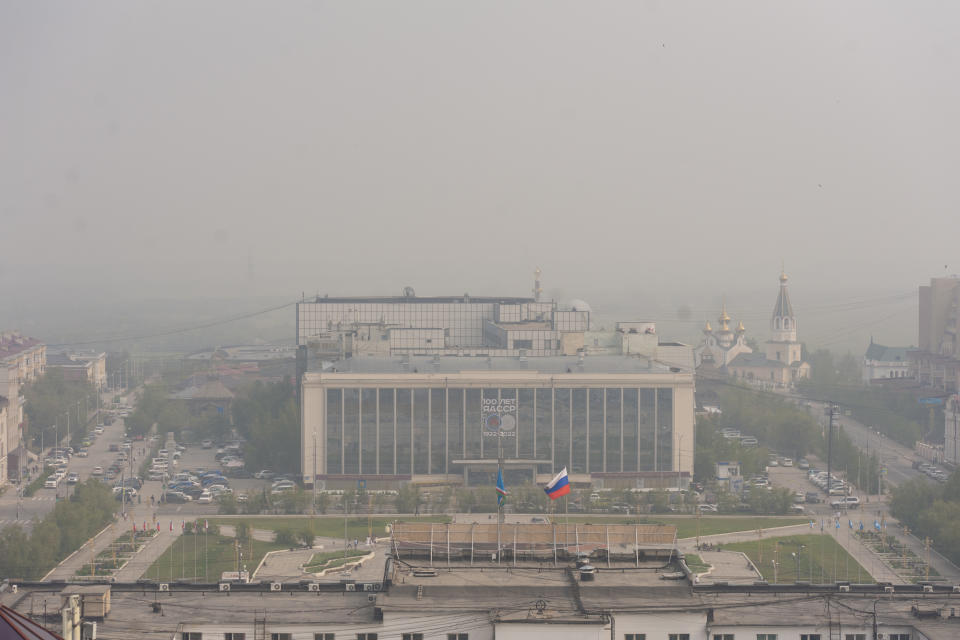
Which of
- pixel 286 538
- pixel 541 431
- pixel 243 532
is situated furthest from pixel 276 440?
pixel 286 538

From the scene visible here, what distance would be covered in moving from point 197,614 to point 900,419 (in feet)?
114

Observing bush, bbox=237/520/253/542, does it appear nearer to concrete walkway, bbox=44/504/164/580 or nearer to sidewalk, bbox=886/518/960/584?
concrete walkway, bbox=44/504/164/580

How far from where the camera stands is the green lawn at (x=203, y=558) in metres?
21.9

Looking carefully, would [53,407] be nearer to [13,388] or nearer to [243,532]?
[13,388]

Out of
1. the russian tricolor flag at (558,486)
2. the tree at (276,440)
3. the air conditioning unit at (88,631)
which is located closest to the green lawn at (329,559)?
the russian tricolor flag at (558,486)

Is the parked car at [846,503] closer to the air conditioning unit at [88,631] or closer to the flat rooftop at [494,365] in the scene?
the flat rooftop at [494,365]

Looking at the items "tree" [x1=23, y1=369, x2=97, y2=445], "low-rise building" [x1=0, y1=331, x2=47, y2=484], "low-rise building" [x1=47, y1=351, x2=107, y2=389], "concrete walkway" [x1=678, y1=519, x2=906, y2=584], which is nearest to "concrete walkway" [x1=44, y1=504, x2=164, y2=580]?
"low-rise building" [x1=0, y1=331, x2=47, y2=484]

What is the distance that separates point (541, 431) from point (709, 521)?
20.0 feet

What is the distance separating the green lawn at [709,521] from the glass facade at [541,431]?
4234 mm

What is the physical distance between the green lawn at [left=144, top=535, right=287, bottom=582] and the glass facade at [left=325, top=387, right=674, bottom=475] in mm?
7571

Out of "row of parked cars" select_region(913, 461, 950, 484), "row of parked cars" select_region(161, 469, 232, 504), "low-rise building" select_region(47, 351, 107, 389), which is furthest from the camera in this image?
"low-rise building" select_region(47, 351, 107, 389)

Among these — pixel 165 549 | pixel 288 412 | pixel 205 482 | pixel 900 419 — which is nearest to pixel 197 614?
pixel 165 549

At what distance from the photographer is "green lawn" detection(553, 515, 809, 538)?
88.4 feet

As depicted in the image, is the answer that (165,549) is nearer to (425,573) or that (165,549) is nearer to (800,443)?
(425,573)
